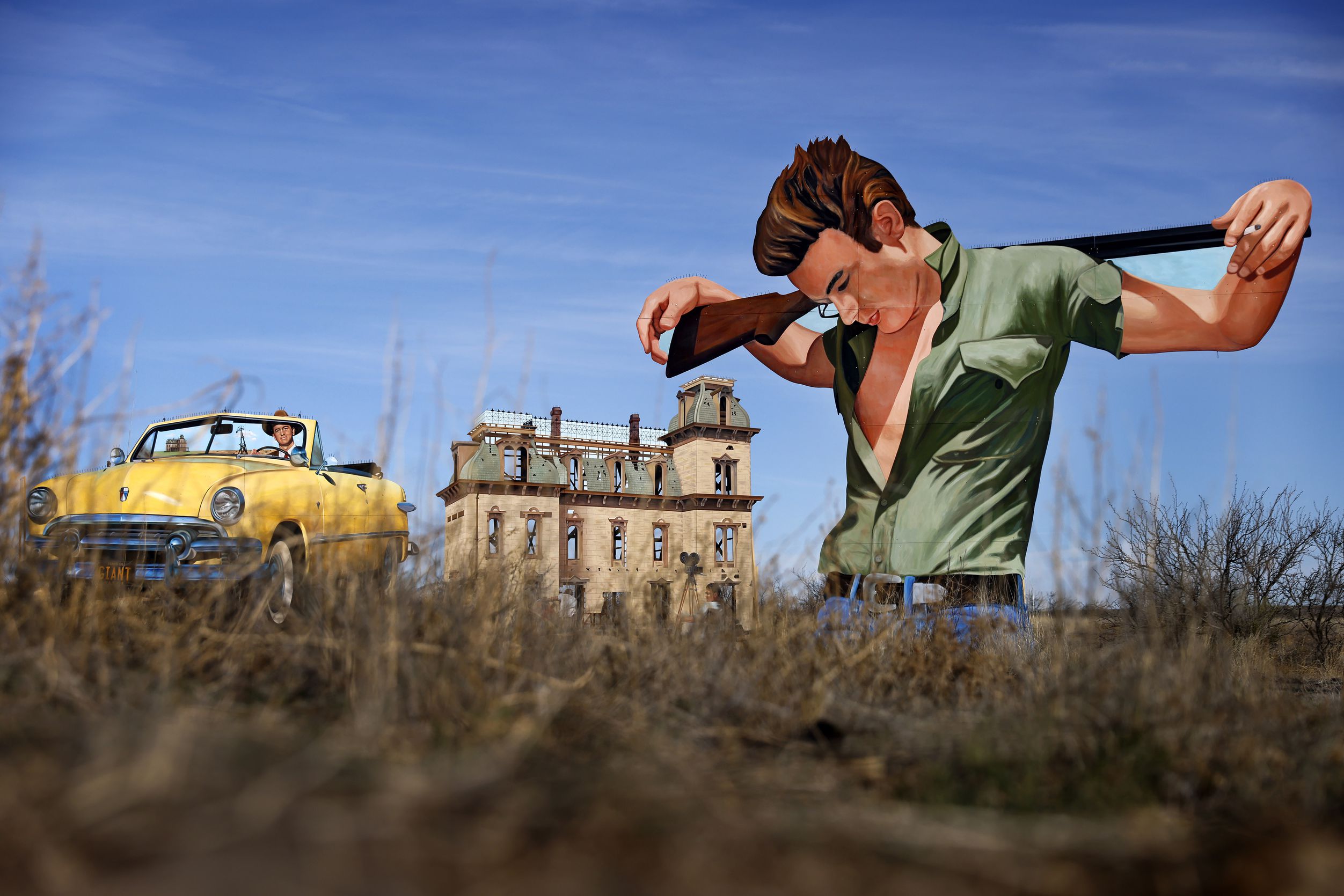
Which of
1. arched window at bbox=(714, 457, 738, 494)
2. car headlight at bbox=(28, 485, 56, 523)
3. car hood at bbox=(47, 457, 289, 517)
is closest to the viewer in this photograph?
car headlight at bbox=(28, 485, 56, 523)

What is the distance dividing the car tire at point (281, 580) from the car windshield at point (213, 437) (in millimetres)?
1647

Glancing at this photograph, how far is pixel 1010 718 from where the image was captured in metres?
3.78

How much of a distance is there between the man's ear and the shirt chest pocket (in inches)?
58.6

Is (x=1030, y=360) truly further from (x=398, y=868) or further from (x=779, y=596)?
(x=398, y=868)

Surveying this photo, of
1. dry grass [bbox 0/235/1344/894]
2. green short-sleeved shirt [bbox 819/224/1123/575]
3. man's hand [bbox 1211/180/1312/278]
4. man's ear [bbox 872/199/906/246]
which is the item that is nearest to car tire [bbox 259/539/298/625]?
dry grass [bbox 0/235/1344/894]

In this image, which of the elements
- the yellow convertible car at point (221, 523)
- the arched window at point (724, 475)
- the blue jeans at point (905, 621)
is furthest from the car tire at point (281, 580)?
the arched window at point (724, 475)

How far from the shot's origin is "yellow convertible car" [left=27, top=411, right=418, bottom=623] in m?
5.76

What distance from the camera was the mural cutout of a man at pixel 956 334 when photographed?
10.5m

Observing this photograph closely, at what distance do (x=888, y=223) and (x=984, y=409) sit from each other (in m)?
2.36

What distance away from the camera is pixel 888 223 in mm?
11320

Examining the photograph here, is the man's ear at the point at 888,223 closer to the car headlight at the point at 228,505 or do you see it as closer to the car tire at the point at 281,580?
the car tire at the point at 281,580

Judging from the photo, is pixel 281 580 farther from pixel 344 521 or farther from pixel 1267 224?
pixel 1267 224

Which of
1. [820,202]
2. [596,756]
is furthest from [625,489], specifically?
[596,756]

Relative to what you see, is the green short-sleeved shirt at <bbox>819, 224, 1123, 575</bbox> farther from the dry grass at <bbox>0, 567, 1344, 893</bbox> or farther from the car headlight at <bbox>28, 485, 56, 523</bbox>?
the car headlight at <bbox>28, 485, 56, 523</bbox>
